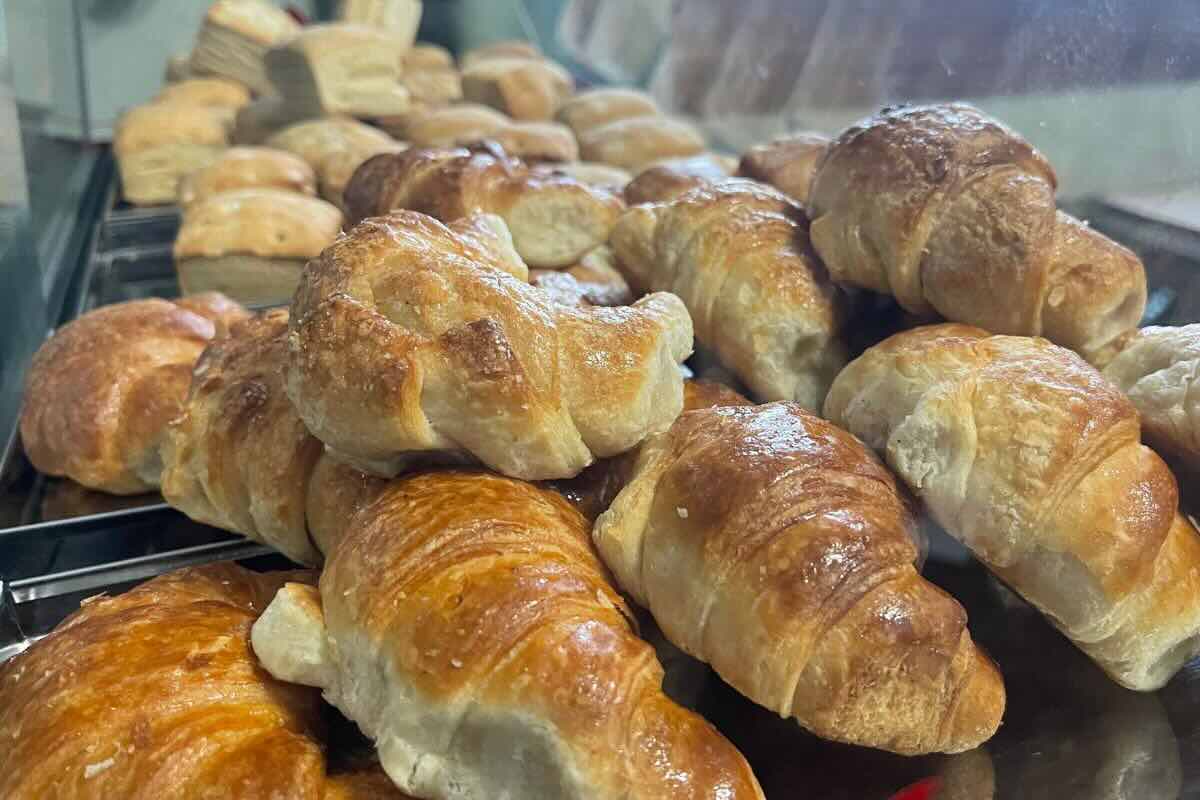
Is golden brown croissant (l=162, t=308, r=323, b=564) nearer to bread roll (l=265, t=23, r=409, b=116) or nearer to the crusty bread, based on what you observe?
bread roll (l=265, t=23, r=409, b=116)

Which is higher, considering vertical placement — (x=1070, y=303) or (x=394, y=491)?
(x=1070, y=303)

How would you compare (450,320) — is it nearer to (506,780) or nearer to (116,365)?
(506,780)

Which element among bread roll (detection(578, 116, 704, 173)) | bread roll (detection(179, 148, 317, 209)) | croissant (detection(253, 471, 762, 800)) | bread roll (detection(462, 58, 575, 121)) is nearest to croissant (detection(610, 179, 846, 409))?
croissant (detection(253, 471, 762, 800))

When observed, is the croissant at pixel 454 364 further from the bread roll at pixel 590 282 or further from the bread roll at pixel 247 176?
the bread roll at pixel 247 176

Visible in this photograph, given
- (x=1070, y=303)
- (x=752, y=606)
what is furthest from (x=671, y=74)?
(x=752, y=606)

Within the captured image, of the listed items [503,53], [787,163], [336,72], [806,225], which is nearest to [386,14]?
[503,53]

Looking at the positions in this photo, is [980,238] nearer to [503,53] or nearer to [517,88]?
[517,88]
